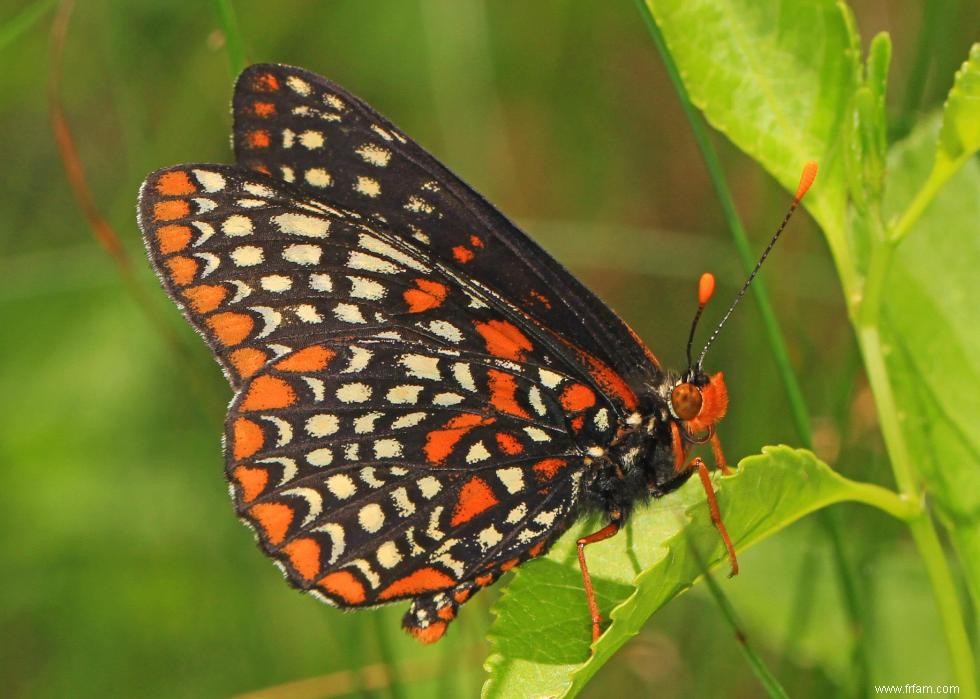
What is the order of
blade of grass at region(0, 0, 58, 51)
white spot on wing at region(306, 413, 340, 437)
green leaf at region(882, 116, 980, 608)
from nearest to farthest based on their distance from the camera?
green leaf at region(882, 116, 980, 608) < white spot on wing at region(306, 413, 340, 437) < blade of grass at region(0, 0, 58, 51)

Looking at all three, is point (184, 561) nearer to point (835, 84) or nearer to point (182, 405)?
point (182, 405)

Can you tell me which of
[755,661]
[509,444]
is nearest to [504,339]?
[509,444]

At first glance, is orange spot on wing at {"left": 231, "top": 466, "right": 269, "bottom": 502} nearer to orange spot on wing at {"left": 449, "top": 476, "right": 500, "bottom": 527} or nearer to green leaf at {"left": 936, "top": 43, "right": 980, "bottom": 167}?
orange spot on wing at {"left": 449, "top": 476, "right": 500, "bottom": 527}

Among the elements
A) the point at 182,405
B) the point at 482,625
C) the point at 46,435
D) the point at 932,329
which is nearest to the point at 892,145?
the point at 932,329

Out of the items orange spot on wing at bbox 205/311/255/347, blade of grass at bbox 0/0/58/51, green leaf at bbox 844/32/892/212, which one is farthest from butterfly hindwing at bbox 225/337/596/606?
blade of grass at bbox 0/0/58/51

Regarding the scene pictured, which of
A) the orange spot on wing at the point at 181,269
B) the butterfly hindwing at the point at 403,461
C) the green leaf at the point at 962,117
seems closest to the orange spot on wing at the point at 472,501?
the butterfly hindwing at the point at 403,461

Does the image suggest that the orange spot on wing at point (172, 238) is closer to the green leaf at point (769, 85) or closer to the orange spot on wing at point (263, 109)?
the orange spot on wing at point (263, 109)
